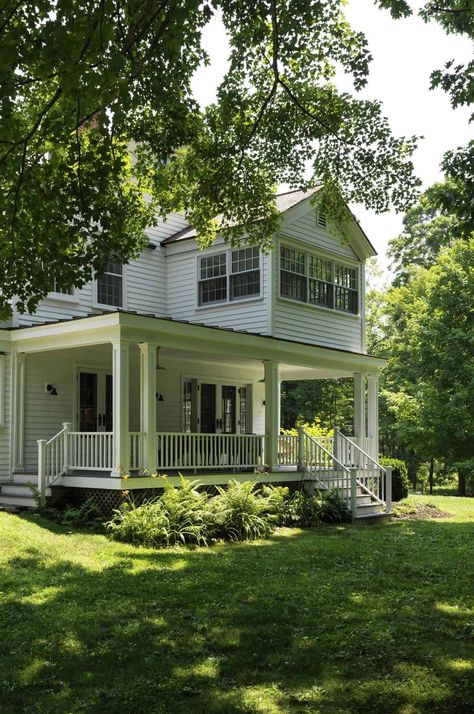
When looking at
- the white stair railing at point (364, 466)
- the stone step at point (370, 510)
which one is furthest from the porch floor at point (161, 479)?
the white stair railing at point (364, 466)

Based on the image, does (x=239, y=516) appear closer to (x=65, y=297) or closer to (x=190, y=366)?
(x=190, y=366)

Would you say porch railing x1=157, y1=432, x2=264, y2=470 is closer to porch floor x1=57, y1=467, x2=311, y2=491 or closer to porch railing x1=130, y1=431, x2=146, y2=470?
porch floor x1=57, y1=467, x2=311, y2=491

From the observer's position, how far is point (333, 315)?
19.9 m

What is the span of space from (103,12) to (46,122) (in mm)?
2305

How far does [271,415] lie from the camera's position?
1711 centimetres

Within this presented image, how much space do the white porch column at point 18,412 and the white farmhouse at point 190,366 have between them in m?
→ 0.03

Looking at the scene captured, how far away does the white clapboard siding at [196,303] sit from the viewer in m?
18.0

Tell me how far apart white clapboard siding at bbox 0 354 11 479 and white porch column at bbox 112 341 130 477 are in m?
3.62

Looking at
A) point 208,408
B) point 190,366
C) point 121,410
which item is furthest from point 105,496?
point 208,408

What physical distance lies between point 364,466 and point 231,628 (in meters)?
11.9

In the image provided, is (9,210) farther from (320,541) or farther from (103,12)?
(320,541)

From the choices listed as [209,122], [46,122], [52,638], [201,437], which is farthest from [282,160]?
[52,638]

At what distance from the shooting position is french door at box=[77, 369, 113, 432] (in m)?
17.5

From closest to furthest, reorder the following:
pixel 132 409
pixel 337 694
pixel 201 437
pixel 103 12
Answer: pixel 337 694 < pixel 103 12 < pixel 201 437 < pixel 132 409
